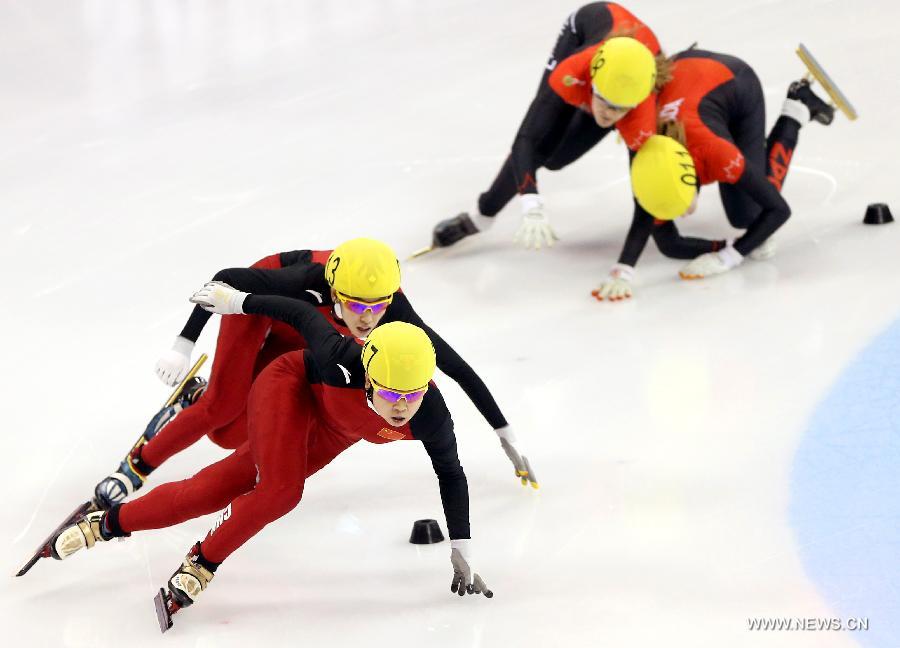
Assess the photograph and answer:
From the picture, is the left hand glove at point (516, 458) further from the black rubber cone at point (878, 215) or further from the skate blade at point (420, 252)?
the black rubber cone at point (878, 215)

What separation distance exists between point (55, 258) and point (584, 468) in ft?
10.4

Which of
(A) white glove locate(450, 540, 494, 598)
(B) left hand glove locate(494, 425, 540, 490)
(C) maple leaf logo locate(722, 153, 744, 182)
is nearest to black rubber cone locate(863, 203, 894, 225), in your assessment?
(C) maple leaf logo locate(722, 153, 744, 182)

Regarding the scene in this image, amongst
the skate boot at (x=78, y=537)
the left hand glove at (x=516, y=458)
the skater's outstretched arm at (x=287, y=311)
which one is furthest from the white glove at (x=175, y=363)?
the left hand glove at (x=516, y=458)

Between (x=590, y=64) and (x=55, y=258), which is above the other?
(x=590, y=64)

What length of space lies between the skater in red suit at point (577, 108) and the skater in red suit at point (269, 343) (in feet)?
5.65

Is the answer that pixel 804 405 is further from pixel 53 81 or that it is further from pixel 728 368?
pixel 53 81

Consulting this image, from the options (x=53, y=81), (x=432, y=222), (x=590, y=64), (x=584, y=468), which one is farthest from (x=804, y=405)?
(x=53, y=81)

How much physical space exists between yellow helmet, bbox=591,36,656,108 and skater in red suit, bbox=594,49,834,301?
25cm

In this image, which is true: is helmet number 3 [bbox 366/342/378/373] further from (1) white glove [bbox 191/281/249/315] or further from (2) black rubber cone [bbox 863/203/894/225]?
(2) black rubber cone [bbox 863/203/894/225]

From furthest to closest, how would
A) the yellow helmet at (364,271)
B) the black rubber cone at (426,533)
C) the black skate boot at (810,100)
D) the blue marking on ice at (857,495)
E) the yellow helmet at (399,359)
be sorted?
the black skate boot at (810,100) < the black rubber cone at (426,533) < the yellow helmet at (364,271) < the blue marking on ice at (857,495) < the yellow helmet at (399,359)

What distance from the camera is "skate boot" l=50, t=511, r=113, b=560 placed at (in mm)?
3725

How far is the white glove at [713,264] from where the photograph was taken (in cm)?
A: 572

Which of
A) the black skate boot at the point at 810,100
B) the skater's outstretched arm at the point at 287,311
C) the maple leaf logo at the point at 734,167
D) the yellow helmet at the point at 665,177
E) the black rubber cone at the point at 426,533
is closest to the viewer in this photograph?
the skater's outstretched arm at the point at 287,311

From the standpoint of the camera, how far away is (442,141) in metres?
7.38
